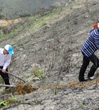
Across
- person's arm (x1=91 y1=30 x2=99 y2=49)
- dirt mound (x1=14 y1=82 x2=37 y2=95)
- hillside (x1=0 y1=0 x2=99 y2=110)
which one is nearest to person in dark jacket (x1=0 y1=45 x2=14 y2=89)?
dirt mound (x1=14 y1=82 x2=37 y2=95)

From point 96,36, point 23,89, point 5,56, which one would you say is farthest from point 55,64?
point 96,36

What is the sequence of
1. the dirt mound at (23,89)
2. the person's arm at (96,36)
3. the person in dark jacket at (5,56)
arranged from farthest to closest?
the person in dark jacket at (5,56), the dirt mound at (23,89), the person's arm at (96,36)

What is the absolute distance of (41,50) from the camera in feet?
37.2

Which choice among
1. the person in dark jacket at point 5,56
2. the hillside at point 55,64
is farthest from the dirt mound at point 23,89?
the person in dark jacket at point 5,56

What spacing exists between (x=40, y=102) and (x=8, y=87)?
199 cm

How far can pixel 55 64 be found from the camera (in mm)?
8953

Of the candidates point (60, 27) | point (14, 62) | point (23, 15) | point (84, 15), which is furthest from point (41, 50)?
point (23, 15)

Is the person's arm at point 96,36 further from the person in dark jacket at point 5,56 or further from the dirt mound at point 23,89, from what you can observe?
the person in dark jacket at point 5,56

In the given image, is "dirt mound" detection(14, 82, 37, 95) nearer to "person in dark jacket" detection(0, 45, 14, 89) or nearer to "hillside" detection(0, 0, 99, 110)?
"hillside" detection(0, 0, 99, 110)

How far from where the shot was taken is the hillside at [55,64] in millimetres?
4945

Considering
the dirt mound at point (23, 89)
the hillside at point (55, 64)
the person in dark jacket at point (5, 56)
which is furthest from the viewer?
the person in dark jacket at point (5, 56)

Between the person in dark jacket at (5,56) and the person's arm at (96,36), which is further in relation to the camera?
the person in dark jacket at (5,56)

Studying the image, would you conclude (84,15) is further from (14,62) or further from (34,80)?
(34,80)

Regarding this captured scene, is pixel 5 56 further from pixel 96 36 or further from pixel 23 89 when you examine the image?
pixel 96 36
